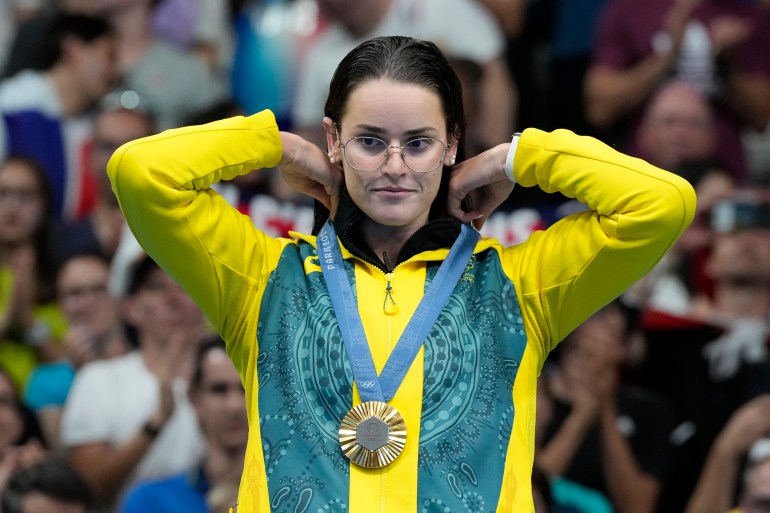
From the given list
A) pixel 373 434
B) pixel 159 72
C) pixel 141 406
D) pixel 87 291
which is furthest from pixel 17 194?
pixel 373 434

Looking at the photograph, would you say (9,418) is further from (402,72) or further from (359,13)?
(402,72)

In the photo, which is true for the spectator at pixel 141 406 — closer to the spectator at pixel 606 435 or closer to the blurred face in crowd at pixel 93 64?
the blurred face in crowd at pixel 93 64

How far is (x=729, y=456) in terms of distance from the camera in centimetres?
529

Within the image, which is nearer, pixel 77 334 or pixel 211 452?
pixel 211 452

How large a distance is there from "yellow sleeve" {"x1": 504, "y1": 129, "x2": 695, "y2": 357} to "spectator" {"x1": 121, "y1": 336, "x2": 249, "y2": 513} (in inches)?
100

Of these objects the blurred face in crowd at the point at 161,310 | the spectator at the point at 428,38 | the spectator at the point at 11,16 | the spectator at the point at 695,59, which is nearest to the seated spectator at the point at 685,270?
the spectator at the point at 695,59

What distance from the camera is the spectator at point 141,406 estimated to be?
573 centimetres

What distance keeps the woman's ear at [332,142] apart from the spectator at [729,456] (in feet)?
8.81

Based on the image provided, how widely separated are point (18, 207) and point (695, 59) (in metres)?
3.15

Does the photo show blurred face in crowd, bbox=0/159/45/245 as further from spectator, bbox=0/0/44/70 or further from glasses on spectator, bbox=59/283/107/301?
spectator, bbox=0/0/44/70

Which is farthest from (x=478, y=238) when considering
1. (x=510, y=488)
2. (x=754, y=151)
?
(x=754, y=151)

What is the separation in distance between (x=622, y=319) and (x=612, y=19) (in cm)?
144

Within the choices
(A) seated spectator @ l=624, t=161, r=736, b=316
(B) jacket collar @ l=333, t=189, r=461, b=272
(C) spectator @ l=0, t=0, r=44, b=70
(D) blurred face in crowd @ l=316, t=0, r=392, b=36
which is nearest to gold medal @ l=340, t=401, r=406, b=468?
(B) jacket collar @ l=333, t=189, r=461, b=272

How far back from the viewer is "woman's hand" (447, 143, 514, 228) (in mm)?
3105
